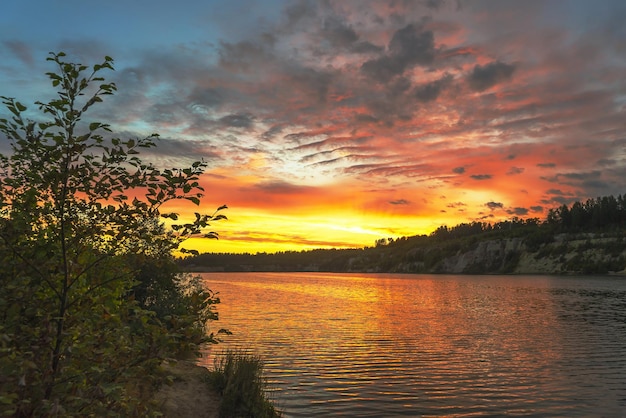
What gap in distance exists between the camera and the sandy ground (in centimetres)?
1470

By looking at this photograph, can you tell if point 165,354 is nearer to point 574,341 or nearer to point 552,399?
point 552,399

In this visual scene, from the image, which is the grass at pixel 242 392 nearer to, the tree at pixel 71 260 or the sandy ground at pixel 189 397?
the sandy ground at pixel 189 397

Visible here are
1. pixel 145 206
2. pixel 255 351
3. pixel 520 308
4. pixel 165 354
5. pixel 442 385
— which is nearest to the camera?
pixel 165 354

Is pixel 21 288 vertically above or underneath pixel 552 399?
above

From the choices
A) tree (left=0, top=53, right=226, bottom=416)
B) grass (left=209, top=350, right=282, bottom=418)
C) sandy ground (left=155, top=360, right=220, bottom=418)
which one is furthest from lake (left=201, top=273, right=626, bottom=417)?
tree (left=0, top=53, right=226, bottom=416)

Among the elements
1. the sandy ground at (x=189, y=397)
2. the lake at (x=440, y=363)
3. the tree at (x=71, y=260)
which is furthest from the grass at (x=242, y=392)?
the tree at (x=71, y=260)

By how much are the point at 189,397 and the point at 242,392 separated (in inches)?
79.5

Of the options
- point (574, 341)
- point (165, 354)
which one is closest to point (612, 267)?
point (574, 341)

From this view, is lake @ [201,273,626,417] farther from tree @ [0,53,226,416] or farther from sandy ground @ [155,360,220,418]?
tree @ [0,53,226,416]

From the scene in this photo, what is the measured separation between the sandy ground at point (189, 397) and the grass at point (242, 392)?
0.37 m

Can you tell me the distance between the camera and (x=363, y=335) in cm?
3778

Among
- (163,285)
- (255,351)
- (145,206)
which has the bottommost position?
(255,351)

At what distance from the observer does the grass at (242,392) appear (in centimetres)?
1513

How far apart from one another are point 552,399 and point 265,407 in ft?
40.4
